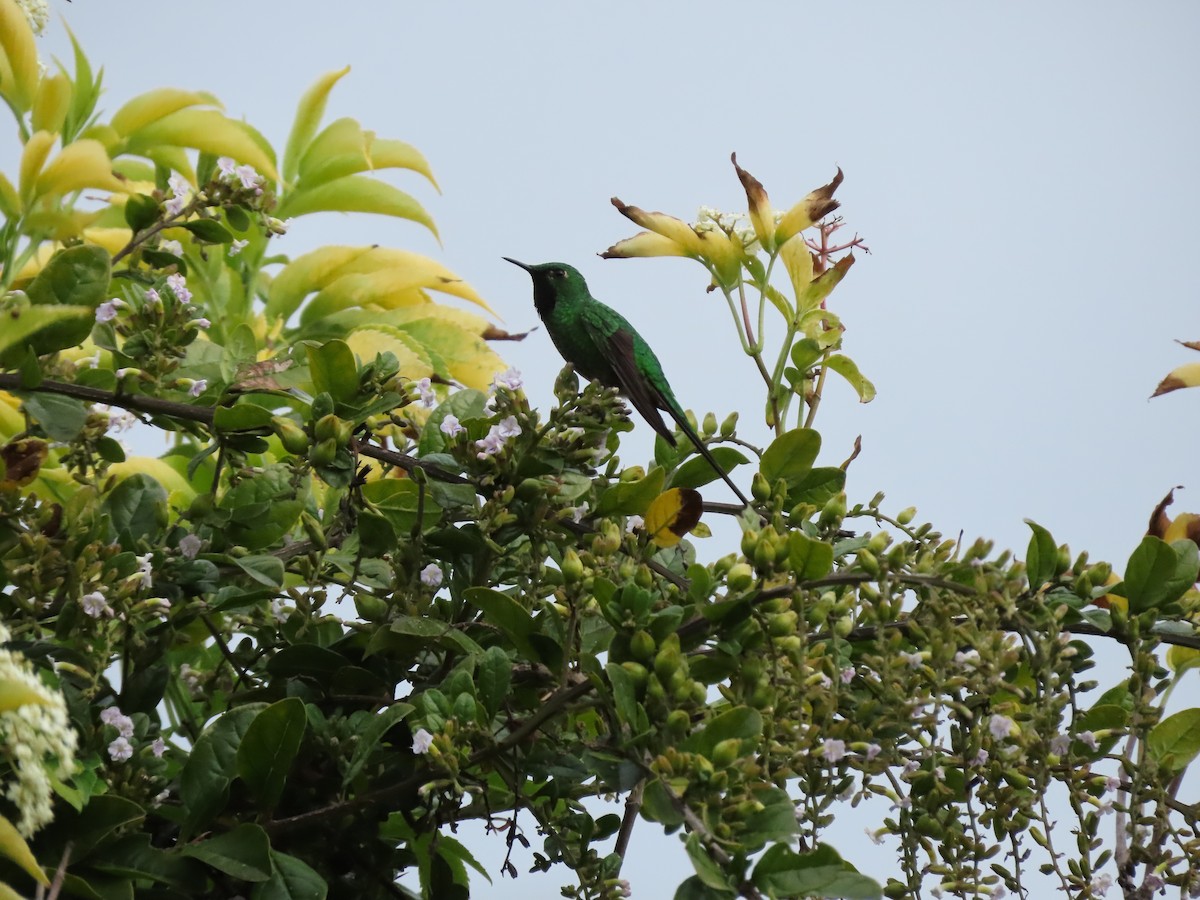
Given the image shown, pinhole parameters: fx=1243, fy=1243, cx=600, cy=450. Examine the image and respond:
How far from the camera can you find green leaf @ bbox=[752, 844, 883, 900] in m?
0.66

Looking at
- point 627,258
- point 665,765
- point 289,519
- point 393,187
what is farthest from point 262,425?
point 393,187

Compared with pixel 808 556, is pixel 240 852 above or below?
below

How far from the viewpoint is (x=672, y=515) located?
2.73 ft

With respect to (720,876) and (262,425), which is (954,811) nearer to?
(720,876)

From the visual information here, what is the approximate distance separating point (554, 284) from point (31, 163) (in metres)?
0.75

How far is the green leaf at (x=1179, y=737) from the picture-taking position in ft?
3.00

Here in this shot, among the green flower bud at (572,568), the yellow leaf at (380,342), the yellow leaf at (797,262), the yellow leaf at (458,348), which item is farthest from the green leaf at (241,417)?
the yellow leaf at (458,348)

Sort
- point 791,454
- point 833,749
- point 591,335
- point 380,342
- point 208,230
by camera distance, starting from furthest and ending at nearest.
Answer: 1. point 591,335
2. point 380,342
3. point 208,230
4. point 791,454
5. point 833,749

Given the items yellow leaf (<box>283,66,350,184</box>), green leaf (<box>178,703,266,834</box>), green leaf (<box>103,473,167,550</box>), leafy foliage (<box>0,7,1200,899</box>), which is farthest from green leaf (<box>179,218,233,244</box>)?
yellow leaf (<box>283,66,350,184</box>)

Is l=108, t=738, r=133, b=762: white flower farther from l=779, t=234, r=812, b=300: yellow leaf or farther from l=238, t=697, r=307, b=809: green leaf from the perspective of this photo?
l=779, t=234, r=812, b=300: yellow leaf

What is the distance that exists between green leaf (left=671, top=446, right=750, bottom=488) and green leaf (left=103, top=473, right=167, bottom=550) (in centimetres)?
41

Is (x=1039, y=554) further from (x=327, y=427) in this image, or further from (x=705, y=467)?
(x=327, y=427)

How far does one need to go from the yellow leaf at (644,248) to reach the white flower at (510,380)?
424mm

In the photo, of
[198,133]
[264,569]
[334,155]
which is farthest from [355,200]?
[264,569]
